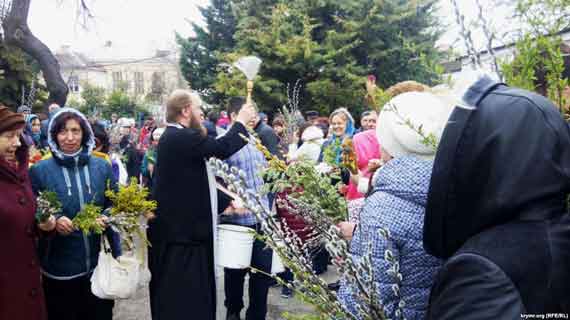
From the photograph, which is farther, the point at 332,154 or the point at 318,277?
the point at 332,154

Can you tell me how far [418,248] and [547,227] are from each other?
0.63 metres

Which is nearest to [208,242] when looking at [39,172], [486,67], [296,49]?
[39,172]

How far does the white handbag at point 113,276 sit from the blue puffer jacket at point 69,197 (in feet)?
0.33

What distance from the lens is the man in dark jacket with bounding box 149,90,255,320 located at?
351cm

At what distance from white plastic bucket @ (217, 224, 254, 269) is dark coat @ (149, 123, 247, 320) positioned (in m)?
0.39

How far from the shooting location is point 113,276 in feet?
10.5

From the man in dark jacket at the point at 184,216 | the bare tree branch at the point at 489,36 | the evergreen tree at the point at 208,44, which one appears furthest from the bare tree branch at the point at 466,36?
the evergreen tree at the point at 208,44

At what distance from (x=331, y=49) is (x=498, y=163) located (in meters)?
15.1

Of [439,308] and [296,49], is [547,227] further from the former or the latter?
[296,49]

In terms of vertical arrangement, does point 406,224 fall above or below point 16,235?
above

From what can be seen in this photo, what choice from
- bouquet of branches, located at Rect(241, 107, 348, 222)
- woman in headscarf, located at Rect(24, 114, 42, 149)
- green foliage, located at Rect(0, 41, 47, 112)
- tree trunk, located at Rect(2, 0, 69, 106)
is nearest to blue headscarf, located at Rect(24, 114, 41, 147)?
woman in headscarf, located at Rect(24, 114, 42, 149)

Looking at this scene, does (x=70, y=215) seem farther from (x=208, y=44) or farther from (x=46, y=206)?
(x=208, y=44)

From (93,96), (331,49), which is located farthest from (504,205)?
(93,96)

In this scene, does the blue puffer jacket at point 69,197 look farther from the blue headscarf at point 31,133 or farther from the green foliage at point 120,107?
the green foliage at point 120,107
